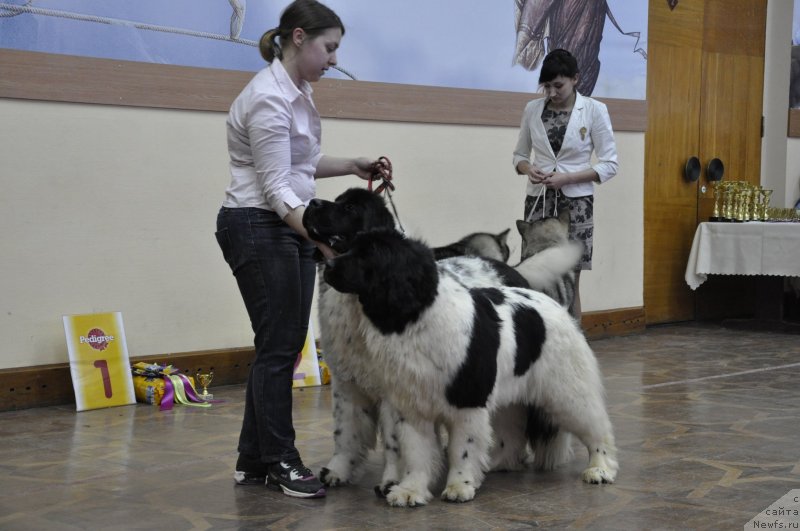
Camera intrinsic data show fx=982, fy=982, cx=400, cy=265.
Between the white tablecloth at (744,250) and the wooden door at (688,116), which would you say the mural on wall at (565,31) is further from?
the white tablecloth at (744,250)

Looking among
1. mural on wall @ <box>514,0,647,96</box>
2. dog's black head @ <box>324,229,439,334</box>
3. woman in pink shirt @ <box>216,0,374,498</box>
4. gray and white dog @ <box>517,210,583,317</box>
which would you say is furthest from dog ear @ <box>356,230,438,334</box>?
mural on wall @ <box>514,0,647,96</box>

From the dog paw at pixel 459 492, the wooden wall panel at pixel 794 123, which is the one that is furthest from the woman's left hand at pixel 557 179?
the wooden wall panel at pixel 794 123

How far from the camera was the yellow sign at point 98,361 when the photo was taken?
5973mm

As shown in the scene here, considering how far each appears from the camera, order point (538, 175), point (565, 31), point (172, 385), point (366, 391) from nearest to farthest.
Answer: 1. point (366, 391)
2. point (172, 385)
3. point (538, 175)
4. point (565, 31)

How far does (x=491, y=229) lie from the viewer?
8.31 meters

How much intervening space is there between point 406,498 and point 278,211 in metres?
1.19

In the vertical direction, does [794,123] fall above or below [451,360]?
above

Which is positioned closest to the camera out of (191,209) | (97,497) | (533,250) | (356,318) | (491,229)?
(356,318)

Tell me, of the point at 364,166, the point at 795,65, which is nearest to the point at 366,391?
the point at 364,166

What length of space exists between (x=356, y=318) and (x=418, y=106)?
4.20m

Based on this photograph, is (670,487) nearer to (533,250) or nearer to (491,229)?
(533,250)

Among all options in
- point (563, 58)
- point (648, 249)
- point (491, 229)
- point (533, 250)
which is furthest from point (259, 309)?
point (648, 249)

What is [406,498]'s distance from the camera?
374 centimetres

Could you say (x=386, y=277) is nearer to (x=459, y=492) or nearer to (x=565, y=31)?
(x=459, y=492)
